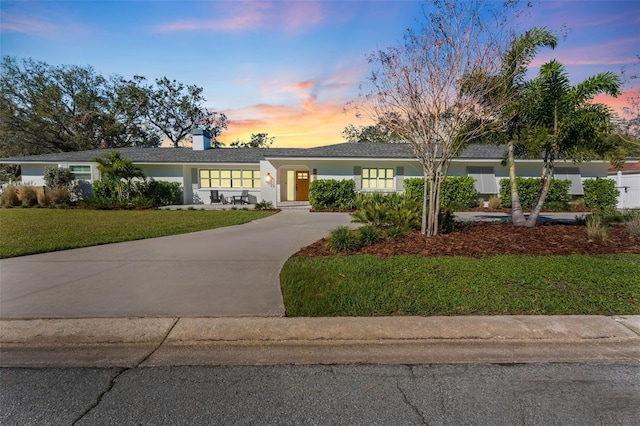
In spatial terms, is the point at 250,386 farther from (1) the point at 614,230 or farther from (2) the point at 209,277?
(1) the point at 614,230

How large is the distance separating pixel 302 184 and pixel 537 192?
1407 centimetres

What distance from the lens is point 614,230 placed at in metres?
8.99

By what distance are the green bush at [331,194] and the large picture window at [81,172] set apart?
50.4 feet

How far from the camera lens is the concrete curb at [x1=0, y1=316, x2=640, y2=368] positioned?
10.2 feet

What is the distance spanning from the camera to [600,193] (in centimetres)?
1784

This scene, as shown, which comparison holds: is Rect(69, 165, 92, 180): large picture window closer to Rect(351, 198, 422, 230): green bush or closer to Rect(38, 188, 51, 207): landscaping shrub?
Rect(38, 188, 51, 207): landscaping shrub

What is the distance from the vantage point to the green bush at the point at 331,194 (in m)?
17.1

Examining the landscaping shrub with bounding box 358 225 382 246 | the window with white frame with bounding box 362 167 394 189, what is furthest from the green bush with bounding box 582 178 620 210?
the landscaping shrub with bounding box 358 225 382 246

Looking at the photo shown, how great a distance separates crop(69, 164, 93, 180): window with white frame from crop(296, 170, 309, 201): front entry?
13670 millimetres

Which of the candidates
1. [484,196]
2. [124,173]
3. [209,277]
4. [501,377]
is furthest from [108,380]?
[484,196]

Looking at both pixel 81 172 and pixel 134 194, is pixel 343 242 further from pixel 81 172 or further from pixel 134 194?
pixel 81 172

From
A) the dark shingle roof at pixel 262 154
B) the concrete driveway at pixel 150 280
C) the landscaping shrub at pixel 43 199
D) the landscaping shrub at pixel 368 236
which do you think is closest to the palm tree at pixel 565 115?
the landscaping shrub at pixel 368 236

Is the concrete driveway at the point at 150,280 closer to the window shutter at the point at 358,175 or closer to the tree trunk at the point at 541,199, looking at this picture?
the tree trunk at the point at 541,199

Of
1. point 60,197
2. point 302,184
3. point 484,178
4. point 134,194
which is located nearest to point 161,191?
point 134,194
